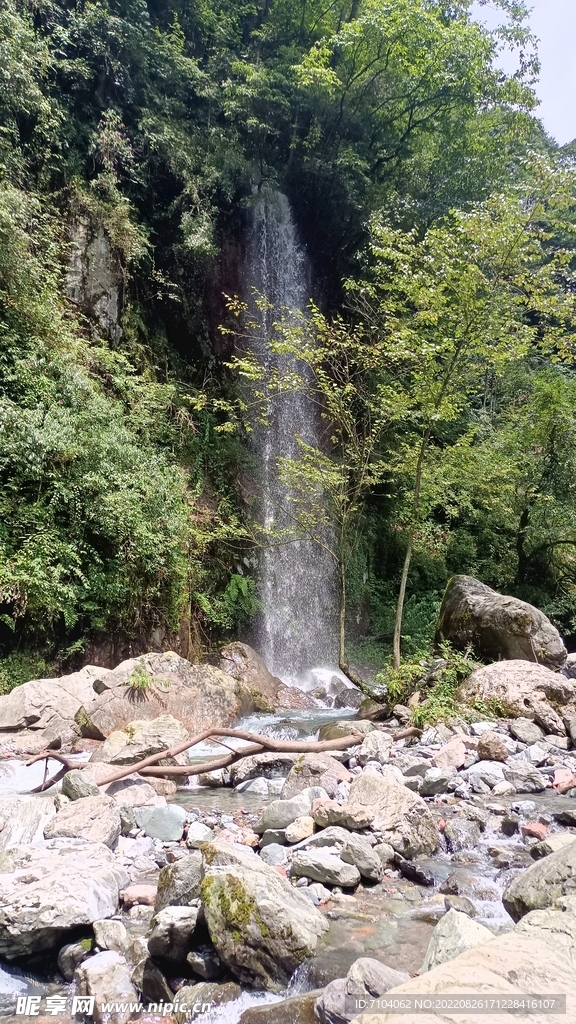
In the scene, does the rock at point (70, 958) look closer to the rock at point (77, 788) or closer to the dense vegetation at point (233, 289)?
the rock at point (77, 788)

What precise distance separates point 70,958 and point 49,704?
4.81 m

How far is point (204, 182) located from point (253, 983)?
14.1 meters

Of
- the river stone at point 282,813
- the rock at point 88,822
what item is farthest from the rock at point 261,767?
the rock at point 88,822

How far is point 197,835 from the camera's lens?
3.65 m

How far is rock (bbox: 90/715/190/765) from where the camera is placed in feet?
17.2

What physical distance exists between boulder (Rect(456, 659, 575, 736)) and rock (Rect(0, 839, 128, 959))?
191 inches

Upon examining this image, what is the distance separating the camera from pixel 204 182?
13016mm

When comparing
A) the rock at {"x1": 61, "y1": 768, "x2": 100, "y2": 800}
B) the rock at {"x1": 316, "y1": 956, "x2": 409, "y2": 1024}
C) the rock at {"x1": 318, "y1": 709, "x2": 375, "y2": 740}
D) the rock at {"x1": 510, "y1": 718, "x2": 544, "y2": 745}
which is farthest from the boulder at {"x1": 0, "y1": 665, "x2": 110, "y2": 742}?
the rock at {"x1": 316, "y1": 956, "x2": 409, "y2": 1024}

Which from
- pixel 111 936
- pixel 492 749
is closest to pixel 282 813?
pixel 111 936

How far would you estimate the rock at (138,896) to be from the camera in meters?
2.81

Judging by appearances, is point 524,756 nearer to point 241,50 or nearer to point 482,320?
point 482,320

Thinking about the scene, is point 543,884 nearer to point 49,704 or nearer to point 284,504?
point 49,704

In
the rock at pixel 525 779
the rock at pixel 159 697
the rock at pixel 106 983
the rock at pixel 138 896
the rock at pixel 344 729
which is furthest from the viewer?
the rock at pixel 159 697

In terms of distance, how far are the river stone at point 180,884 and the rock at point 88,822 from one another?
75 centimetres
